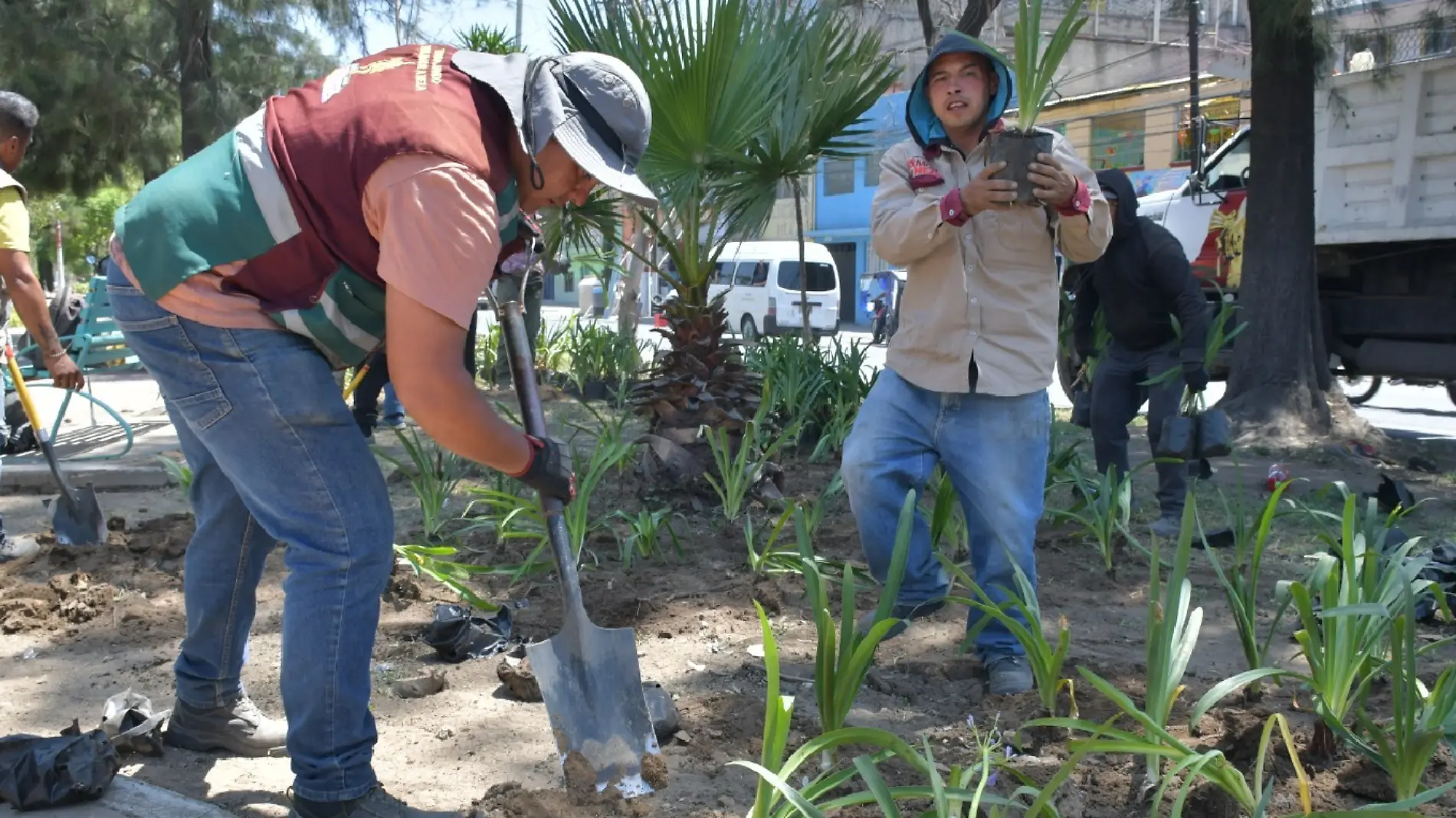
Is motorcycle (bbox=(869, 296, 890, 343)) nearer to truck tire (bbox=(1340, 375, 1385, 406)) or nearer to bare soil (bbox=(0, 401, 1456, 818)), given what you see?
truck tire (bbox=(1340, 375, 1385, 406))

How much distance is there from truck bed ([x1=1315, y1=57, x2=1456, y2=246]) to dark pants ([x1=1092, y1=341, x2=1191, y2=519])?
14.1 ft

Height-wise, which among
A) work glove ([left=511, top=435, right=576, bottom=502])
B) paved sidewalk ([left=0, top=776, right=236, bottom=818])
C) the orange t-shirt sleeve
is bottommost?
paved sidewalk ([left=0, top=776, right=236, bottom=818])

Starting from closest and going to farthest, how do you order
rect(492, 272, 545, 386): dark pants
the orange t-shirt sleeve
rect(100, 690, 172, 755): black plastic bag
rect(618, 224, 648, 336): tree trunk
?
the orange t-shirt sleeve
rect(100, 690, 172, 755): black plastic bag
rect(492, 272, 545, 386): dark pants
rect(618, 224, 648, 336): tree trunk

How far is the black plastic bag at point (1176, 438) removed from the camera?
4.73 metres

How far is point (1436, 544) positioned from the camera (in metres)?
3.77

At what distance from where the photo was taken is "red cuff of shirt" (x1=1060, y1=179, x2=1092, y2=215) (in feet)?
9.41

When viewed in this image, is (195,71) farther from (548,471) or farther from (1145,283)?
(548,471)

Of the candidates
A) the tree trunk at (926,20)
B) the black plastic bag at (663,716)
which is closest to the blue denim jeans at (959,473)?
the black plastic bag at (663,716)

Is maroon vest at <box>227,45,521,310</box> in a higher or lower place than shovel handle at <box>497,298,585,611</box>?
higher

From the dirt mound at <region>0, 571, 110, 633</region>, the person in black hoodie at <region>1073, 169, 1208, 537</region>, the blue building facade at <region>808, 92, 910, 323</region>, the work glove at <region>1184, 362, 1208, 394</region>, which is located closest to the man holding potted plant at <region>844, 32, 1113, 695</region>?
the person in black hoodie at <region>1073, 169, 1208, 537</region>

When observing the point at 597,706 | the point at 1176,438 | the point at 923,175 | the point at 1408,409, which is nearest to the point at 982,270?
the point at 923,175

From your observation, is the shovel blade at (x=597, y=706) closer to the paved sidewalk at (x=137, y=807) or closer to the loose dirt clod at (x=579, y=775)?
the loose dirt clod at (x=579, y=775)

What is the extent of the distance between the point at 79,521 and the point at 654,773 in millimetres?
3064

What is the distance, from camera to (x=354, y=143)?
6.38ft
